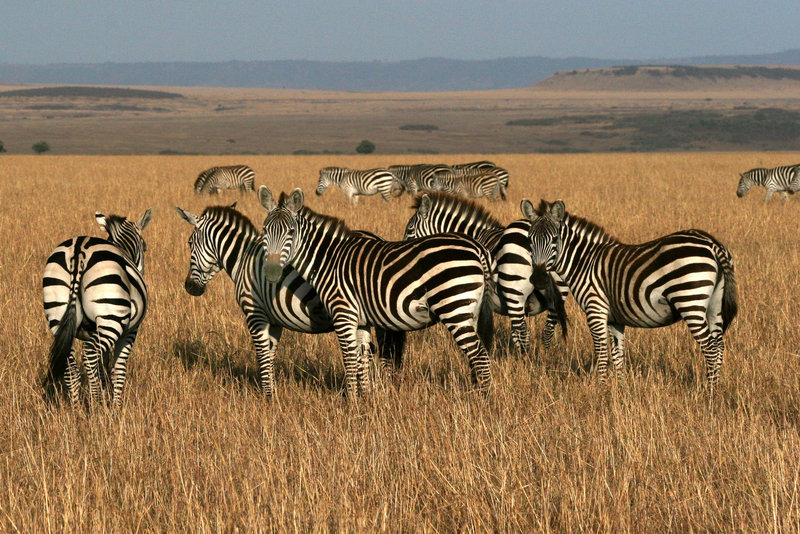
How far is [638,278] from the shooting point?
648 centimetres

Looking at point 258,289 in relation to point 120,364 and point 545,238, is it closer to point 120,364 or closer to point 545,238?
point 120,364

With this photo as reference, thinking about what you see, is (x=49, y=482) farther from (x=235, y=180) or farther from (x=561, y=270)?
(x=235, y=180)

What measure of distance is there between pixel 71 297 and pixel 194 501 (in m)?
1.94

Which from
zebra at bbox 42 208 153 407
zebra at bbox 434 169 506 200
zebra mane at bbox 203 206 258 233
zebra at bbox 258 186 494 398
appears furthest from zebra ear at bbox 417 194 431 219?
zebra at bbox 434 169 506 200

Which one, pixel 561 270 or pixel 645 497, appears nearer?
pixel 645 497

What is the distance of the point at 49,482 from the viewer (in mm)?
5074

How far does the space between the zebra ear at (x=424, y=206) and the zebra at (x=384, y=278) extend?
247cm

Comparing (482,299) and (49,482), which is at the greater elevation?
(482,299)

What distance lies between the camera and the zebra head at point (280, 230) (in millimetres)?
5988

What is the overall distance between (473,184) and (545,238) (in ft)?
54.5

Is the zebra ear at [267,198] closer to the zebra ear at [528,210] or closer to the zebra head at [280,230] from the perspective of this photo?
the zebra head at [280,230]

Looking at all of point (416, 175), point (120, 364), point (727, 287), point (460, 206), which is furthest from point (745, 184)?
point (120, 364)

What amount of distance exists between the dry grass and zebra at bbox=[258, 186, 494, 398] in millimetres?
531

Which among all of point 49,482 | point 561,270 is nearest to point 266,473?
point 49,482
